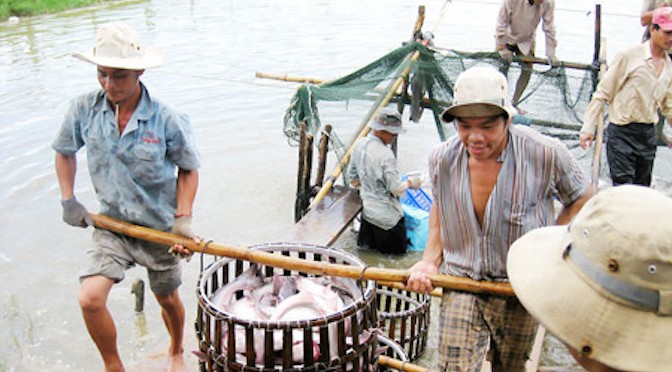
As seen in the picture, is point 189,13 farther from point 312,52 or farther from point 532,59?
point 532,59

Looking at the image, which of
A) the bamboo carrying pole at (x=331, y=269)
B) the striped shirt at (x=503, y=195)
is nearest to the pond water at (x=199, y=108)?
the bamboo carrying pole at (x=331, y=269)

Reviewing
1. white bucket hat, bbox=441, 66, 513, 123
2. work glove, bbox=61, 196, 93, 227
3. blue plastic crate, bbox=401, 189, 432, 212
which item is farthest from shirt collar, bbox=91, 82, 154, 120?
blue plastic crate, bbox=401, 189, 432, 212

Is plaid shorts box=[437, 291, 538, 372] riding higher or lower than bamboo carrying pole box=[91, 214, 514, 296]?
lower

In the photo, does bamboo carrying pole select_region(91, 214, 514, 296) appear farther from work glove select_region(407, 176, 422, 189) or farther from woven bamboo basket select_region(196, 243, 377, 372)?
work glove select_region(407, 176, 422, 189)

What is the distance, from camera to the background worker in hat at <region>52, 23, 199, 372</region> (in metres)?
3.53

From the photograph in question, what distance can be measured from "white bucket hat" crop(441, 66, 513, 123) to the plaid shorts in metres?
0.95

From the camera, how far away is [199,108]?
1245cm

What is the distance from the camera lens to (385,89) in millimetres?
7254

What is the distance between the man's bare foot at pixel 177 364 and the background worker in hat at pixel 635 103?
13.6 ft

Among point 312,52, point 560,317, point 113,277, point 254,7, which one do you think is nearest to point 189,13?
point 254,7

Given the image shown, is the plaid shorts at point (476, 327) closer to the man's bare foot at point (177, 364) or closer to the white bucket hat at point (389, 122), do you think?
the man's bare foot at point (177, 364)

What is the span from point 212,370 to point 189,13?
73.8ft

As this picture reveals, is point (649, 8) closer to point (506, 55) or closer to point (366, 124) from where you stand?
point (506, 55)

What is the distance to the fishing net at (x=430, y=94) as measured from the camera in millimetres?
6941
